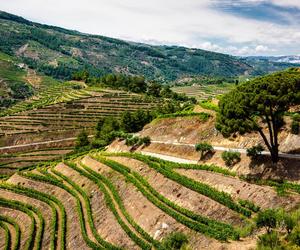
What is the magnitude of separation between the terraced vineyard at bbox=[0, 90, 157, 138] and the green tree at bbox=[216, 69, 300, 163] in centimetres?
9645

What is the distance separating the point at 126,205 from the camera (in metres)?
57.4

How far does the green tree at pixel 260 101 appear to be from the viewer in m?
47.0

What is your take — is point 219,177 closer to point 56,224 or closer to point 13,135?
point 56,224

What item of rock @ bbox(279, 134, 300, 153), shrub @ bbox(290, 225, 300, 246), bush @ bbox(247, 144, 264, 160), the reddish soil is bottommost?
the reddish soil

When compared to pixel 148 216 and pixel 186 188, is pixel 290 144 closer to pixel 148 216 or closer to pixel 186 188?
pixel 186 188

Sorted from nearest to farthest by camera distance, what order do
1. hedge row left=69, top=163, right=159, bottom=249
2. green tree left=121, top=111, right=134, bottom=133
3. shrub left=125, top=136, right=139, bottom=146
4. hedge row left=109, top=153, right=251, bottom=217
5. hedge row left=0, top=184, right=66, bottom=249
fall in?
1. hedge row left=109, top=153, right=251, bottom=217
2. hedge row left=69, top=163, right=159, bottom=249
3. hedge row left=0, top=184, right=66, bottom=249
4. shrub left=125, top=136, right=139, bottom=146
5. green tree left=121, top=111, right=134, bottom=133

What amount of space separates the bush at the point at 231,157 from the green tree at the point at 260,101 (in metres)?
4.68

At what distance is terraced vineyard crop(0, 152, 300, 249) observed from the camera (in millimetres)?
44844

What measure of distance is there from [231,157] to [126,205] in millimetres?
16623

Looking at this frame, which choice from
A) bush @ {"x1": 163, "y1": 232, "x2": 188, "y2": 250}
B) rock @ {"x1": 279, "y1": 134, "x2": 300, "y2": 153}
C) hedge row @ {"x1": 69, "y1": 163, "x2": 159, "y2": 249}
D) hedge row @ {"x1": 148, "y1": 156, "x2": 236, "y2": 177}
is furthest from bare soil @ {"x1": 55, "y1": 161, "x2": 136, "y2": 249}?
rock @ {"x1": 279, "y1": 134, "x2": 300, "y2": 153}

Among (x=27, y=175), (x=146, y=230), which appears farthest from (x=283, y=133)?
(x=27, y=175)

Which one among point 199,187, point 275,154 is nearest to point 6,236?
point 199,187

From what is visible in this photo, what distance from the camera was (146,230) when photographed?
162ft

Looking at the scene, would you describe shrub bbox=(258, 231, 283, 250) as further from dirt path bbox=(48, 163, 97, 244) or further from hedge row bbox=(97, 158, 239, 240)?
dirt path bbox=(48, 163, 97, 244)
